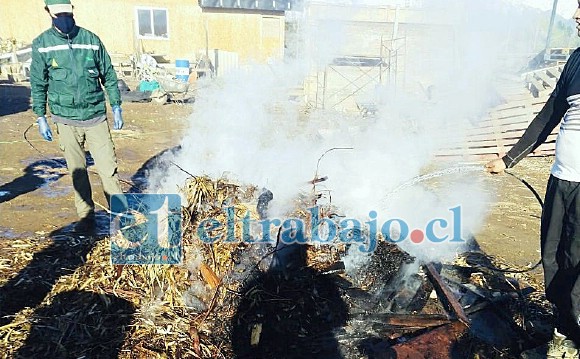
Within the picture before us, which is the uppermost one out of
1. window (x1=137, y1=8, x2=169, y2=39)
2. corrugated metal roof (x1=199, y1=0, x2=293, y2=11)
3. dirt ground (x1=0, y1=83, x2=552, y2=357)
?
corrugated metal roof (x1=199, y1=0, x2=293, y2=11)

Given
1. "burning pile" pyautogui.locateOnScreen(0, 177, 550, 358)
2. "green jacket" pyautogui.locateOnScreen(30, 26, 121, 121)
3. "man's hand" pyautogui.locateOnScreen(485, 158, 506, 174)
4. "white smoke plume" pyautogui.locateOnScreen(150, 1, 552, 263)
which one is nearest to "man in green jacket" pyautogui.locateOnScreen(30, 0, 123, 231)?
"green jacket" pyautogui.locateOnScreen(30, 26, 121, 121)

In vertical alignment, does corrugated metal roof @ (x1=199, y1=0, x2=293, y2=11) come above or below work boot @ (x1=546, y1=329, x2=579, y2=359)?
above

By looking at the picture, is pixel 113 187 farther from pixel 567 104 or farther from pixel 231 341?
pixel 567 104

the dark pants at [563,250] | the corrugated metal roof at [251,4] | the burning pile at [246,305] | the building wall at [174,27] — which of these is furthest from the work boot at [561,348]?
the corrugated metal roof at [251,4]

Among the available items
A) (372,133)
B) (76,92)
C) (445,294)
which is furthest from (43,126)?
(372,133)

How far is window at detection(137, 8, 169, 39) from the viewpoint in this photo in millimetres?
19672

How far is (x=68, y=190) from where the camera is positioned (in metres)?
5.89

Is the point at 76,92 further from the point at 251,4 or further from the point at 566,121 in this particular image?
the point at 251,4

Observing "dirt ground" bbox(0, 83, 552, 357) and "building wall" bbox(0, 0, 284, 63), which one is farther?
"building wall" bbox(0, 0, 284, 63)

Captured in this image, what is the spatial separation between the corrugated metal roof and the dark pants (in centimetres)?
1937

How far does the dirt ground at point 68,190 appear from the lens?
15.4 feet

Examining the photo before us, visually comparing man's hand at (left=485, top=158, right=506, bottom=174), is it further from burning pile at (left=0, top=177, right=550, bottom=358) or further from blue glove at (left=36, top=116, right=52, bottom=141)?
blue glove at (left=36, top=116, right=52, bottom=141)

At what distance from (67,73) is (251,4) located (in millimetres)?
17586

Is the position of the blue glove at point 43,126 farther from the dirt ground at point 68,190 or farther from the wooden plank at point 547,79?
the wooden plank at point 547,79
